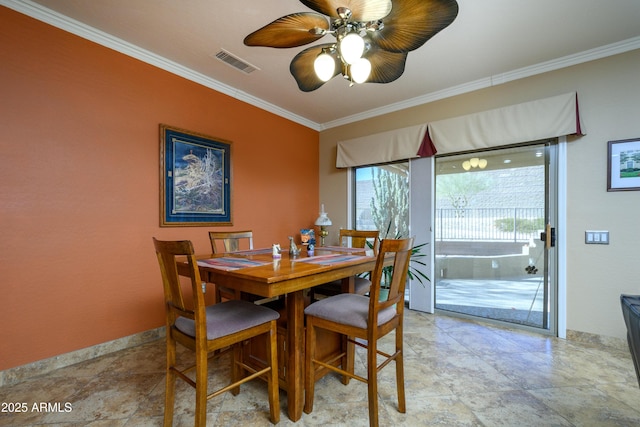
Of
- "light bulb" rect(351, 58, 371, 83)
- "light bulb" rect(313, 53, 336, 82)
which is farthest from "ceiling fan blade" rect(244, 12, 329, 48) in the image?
"light bulb" rect(351, 58, 371, 83)

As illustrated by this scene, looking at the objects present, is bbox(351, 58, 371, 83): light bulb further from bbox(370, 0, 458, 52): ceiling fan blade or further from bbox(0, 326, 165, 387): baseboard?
bbox(0, 326, 165, 387): baseboard

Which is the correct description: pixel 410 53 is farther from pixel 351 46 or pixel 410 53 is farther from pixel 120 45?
pixel 120 45

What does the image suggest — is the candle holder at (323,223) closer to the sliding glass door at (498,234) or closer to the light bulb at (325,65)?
the sliding glass door at (498,234)

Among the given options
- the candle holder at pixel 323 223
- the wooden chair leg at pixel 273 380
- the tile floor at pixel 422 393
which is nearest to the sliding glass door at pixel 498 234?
the tile floor at pixel 422 393

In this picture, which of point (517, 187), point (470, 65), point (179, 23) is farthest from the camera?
point (517, 187)

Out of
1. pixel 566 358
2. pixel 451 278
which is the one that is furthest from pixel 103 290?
pixel 566 358

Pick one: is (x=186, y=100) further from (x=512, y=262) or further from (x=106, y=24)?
(x=512, y=262)

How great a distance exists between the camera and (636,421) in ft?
5.06

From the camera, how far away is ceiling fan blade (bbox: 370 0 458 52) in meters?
1.34

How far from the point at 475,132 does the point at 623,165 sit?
1234 mm

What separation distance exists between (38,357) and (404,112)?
432cm

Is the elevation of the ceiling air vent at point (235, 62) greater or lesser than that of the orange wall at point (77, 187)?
greater

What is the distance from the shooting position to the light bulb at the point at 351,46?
4.69ft

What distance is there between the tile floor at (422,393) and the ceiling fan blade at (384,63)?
7.22ft
